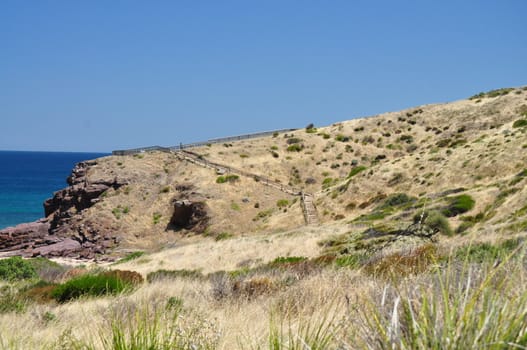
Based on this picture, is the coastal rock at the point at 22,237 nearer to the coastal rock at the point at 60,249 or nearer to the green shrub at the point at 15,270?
the coastal rock at the point at 60,249

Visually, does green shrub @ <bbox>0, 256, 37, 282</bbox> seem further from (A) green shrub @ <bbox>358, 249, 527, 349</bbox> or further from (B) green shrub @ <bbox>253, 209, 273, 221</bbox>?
(B) green shrub @ <bbox>253, 209, 273, 221</bbox>

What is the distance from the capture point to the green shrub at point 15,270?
847 inches

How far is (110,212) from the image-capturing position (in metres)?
55.4

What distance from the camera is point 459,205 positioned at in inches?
1097

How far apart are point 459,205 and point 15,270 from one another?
22.1 meters

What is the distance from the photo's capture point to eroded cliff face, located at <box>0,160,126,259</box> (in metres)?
49.8

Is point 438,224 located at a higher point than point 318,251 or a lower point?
higher

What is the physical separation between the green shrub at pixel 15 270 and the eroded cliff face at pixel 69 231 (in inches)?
957

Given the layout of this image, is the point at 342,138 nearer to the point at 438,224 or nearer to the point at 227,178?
the point at 227,178

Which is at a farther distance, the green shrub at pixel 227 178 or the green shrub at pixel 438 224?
the green shrub at pixel 227 178

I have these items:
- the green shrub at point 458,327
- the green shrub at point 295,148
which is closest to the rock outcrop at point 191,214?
the green shrub at point 295,148

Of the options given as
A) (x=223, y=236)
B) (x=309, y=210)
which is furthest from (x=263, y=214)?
(x=309, y=210)

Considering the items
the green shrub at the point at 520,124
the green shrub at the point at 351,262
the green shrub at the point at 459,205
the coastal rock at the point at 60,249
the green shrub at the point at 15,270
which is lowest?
the coastal rock at the point at 60,249

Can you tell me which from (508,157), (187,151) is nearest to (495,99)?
(508,157)
